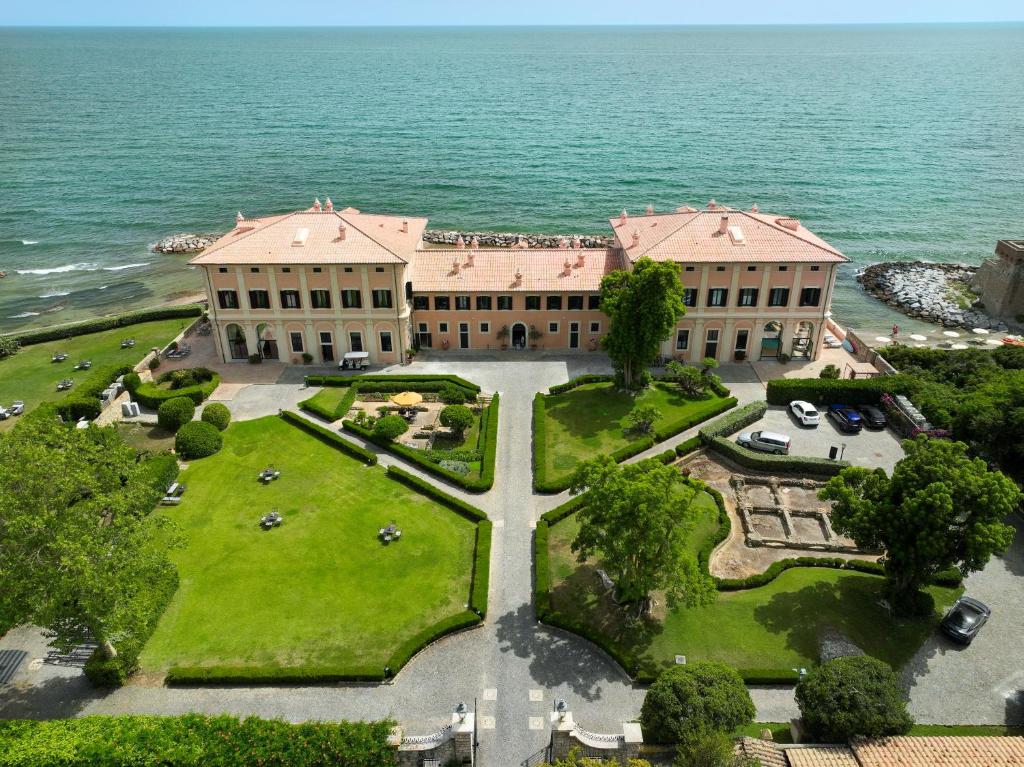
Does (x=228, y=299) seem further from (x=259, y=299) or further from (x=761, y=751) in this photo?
(x=761, y=751)

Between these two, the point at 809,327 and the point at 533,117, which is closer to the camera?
the point at 809,327

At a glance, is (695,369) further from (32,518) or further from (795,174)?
(795,174)

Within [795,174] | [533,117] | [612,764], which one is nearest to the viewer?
[612,764]

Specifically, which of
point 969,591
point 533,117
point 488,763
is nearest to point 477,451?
point 488,763

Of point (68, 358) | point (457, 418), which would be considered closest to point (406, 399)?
point (457, 418)

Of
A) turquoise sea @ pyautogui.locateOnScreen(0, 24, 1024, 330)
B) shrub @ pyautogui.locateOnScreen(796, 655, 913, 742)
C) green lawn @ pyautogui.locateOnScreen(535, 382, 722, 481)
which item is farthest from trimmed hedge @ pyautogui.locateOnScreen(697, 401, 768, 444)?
turquoise sea @ pyautogui.locateOnScreen(0, 24, 1024, 330)

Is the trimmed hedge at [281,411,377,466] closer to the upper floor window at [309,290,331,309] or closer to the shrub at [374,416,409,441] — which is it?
the shrub at [374,416,409,441]
